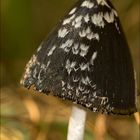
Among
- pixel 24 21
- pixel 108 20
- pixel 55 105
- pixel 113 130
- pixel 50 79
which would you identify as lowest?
pixel 113 130

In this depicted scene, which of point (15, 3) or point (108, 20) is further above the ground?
point (108, 20)

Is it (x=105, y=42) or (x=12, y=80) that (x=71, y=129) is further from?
(x=12, y=80)

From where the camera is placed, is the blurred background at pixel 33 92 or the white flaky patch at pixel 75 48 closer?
the white flaky patch at pixel 75 48

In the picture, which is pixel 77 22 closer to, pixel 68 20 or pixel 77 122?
pixel 68 20

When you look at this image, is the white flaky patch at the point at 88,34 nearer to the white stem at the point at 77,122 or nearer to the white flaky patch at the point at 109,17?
the white flaky patch at the point at 109,17

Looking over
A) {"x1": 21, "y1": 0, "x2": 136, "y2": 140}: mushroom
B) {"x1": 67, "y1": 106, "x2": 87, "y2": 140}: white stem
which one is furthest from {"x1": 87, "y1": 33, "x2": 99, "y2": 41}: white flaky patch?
Answer: {"x1": 67, "y1": 106, "x2": 87, "y2": 140}: white stem

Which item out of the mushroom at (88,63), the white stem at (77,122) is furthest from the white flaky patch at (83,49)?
the white stem at (77,122)

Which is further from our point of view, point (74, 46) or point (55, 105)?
point (55, 105)

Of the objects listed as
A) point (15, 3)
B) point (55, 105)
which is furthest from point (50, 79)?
point (15, 3)

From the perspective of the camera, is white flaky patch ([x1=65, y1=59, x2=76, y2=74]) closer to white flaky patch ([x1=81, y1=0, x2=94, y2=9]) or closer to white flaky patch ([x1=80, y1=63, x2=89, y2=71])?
white flaky patch ([x1=80, y1=63, x2=89, y2=71])
